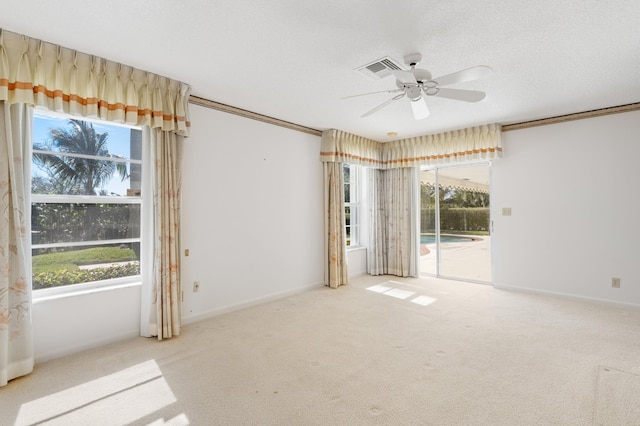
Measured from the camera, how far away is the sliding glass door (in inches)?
211

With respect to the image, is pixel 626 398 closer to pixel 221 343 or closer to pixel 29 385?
pixel 221 343

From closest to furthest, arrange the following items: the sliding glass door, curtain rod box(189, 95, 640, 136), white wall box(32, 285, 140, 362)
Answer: white wall box(32, 285, 140, 362), curtain rod box(189, 95, 640, 136), the sliding glass door

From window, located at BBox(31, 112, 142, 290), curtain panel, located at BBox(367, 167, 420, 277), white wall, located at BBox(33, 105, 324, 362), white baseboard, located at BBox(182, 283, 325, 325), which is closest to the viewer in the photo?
window, located at BBox(31, 112, 142, 290)

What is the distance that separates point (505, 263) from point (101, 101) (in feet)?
17.7

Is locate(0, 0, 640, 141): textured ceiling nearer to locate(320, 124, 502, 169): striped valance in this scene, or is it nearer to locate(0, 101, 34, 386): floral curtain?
locate(0, 101, 34, 386): floral curtain

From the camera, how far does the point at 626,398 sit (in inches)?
81.7

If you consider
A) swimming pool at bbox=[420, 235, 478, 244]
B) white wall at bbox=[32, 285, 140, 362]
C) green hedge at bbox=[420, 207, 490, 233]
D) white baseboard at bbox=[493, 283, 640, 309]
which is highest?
green hedge at bbox=[420, 207, 490, 233]

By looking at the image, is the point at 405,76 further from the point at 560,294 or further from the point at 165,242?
the point at 560,294

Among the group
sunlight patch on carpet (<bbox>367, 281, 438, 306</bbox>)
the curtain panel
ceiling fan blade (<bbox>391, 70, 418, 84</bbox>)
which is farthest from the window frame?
the curtain panel

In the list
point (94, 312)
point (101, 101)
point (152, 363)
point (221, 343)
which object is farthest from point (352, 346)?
point (101, 101)

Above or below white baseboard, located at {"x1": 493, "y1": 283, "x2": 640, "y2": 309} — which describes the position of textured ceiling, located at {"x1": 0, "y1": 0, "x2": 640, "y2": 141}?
above

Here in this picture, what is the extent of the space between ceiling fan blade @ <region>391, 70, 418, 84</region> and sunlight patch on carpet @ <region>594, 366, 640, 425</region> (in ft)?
8.33

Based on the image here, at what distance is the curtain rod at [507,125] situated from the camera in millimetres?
3662

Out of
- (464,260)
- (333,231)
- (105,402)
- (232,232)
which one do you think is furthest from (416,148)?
(105,402)
